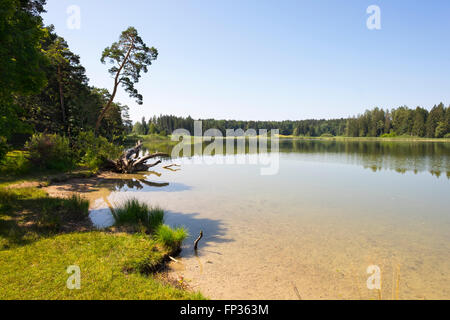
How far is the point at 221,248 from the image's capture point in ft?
22.2

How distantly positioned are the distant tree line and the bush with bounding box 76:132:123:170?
9537 cm

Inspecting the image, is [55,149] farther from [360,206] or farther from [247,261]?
[360,206]

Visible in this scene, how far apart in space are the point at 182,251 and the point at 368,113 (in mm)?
161430

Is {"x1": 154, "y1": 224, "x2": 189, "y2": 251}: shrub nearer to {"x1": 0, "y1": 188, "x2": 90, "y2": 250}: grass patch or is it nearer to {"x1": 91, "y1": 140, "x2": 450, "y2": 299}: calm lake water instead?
{"x1": 91, "y1": 140, "x2": 450, "y2": 299}: calm lake water

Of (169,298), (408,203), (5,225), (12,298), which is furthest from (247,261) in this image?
(408,203)

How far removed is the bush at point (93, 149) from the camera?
1883cm

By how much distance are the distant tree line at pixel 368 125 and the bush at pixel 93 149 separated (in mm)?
95372

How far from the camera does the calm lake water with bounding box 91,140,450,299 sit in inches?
200

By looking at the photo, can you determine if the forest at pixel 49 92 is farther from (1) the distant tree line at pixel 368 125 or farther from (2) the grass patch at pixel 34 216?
(1) the distant tree line at pixel 368 125

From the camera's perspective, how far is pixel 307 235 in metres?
7.72

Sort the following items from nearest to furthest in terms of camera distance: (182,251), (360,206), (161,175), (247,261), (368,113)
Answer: (247,261) < (182,251) < (360,206) < (161,175) < (368,113)

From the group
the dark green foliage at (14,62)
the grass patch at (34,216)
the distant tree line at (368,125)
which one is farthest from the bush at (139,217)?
the distant tree line at (368,125)

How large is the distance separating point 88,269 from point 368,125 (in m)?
145

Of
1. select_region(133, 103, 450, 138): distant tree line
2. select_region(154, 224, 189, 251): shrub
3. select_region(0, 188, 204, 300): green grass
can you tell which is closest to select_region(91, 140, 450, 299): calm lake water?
select_region(154, 224, 189, 251): shrub
